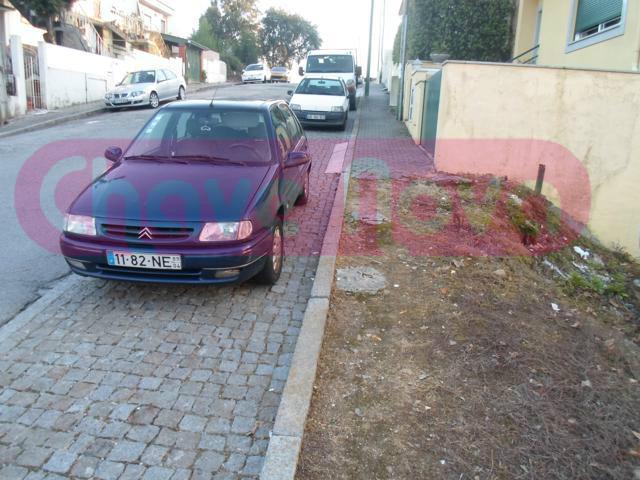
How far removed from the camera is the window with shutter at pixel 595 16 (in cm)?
1027

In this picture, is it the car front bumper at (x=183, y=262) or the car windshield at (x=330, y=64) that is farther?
the car windshield at (x=330, y=64)

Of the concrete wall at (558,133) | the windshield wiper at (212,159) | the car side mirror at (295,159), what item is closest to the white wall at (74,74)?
the concrete wall at (558,133)

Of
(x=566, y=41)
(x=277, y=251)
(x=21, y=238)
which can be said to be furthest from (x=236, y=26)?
(x=277, y=251)

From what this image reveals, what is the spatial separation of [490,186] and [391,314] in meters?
4.76

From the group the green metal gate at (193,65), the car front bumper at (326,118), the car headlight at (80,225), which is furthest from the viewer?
the green metal gate at (193,65)

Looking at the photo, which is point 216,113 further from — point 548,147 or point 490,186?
point 548,147

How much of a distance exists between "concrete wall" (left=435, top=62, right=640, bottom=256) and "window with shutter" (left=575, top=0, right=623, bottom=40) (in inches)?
94.3

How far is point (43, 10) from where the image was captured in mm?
23188

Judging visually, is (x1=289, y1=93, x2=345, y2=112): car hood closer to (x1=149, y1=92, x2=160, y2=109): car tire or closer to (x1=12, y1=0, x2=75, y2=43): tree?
(x1=149, y1=92, x2=160, y2=109): car tire

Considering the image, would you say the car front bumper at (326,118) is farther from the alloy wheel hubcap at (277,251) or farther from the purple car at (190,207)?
the alloy wheel hubcap at (277,251)

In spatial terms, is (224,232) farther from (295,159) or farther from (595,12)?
(595,12)

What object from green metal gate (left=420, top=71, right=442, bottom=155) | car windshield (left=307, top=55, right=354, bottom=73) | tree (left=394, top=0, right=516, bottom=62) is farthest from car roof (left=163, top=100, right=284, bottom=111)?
car windshield (left=307, top=55, right=354, bottom=73)

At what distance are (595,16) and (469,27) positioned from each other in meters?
7.07

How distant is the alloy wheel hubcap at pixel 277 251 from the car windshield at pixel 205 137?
2.67 feet
